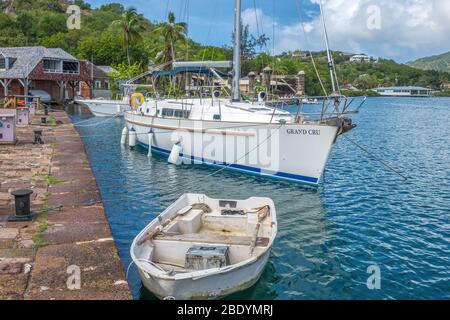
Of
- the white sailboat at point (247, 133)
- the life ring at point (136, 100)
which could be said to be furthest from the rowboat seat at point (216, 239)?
the life ring at point (136, 100)

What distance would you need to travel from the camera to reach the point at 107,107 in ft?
156

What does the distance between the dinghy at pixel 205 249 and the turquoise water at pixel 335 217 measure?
633 mm

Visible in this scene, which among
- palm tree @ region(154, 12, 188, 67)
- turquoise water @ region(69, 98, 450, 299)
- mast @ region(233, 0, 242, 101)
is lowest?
turquoise water @ region(69, 98, 450, 299)

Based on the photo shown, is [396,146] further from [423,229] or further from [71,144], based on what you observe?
[71,144]

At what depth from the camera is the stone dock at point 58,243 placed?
7.14 m

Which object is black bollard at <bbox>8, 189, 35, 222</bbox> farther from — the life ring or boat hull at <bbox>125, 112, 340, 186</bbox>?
the life ring

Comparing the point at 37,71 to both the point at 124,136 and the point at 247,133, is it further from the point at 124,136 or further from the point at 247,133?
the point at 247,133

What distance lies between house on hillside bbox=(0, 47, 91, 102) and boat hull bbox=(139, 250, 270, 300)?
158 ft

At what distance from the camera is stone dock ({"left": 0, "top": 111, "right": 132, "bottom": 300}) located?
281 inches

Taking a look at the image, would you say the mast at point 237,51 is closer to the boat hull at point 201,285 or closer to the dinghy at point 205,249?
the dinghy at point 205,249

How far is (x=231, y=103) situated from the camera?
2125 cm

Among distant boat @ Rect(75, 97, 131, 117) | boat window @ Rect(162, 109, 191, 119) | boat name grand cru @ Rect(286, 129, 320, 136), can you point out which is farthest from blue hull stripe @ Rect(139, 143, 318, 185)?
distant boat @ Rect(75, 97, 131, 117)

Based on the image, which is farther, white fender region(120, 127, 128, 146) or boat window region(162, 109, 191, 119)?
white fender region(120, 127, 128, 146)
